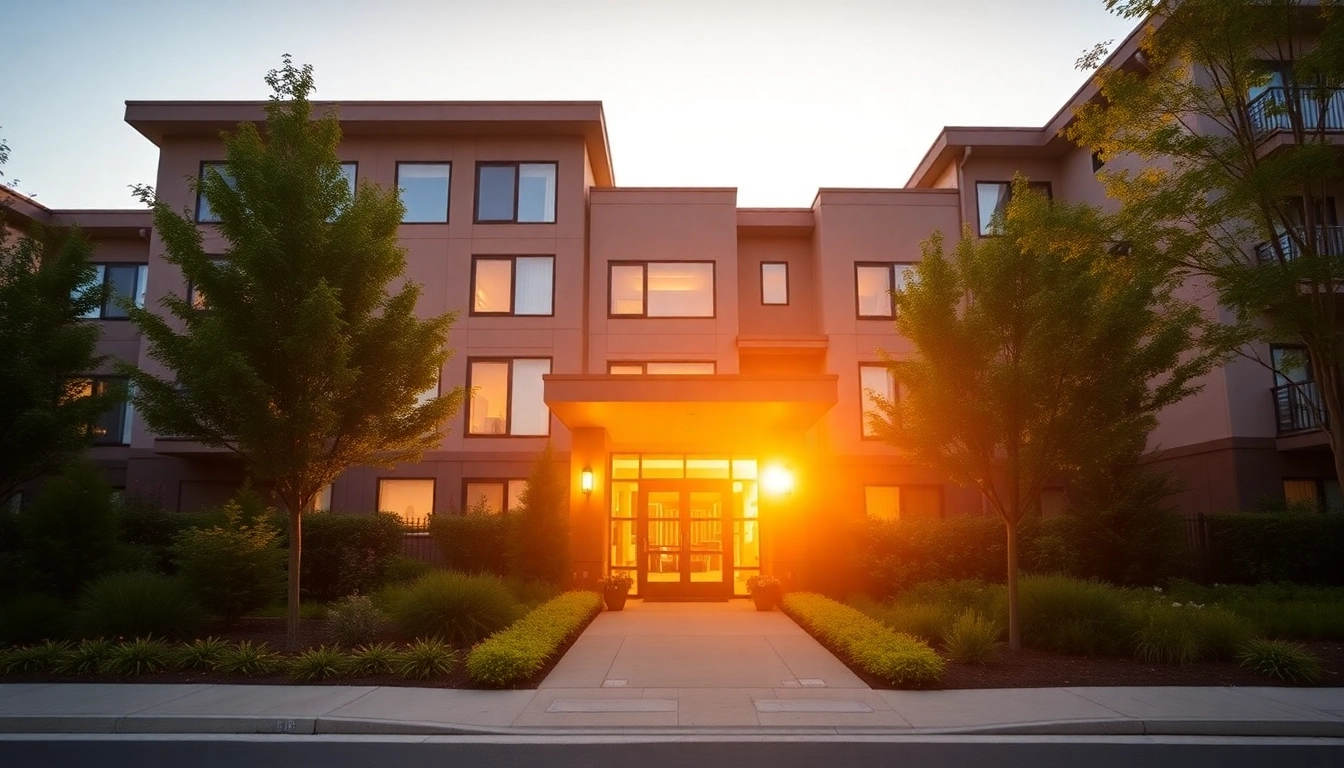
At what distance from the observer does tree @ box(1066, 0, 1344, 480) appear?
1138 centimetres

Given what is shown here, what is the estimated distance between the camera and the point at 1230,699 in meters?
9.72

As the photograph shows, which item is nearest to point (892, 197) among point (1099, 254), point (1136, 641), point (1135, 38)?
point (1135, 38)

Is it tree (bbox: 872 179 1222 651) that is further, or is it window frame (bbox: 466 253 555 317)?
window frame (bbox: 466 253 555 317)

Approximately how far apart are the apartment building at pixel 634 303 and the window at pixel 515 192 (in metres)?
0.06

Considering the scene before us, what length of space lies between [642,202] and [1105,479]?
13706 mm

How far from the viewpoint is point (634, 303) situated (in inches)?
969

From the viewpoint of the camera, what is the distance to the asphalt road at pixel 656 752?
24.8 feet

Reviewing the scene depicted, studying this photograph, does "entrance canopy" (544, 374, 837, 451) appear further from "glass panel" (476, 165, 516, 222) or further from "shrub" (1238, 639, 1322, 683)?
"glass panel" (476, 165, 516, 222)

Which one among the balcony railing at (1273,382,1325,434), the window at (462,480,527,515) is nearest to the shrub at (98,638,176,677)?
the window at (462,480,527,515)

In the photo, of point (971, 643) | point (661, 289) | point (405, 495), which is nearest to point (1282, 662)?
point (971, 643)

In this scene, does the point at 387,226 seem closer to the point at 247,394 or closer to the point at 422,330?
the point at 422,330

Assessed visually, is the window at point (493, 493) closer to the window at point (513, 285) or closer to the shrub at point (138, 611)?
the window at point (513, 285)

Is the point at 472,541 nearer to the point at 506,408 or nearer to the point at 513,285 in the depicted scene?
the point at 506,408

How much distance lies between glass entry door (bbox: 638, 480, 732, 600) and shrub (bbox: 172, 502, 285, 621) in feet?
28.8
